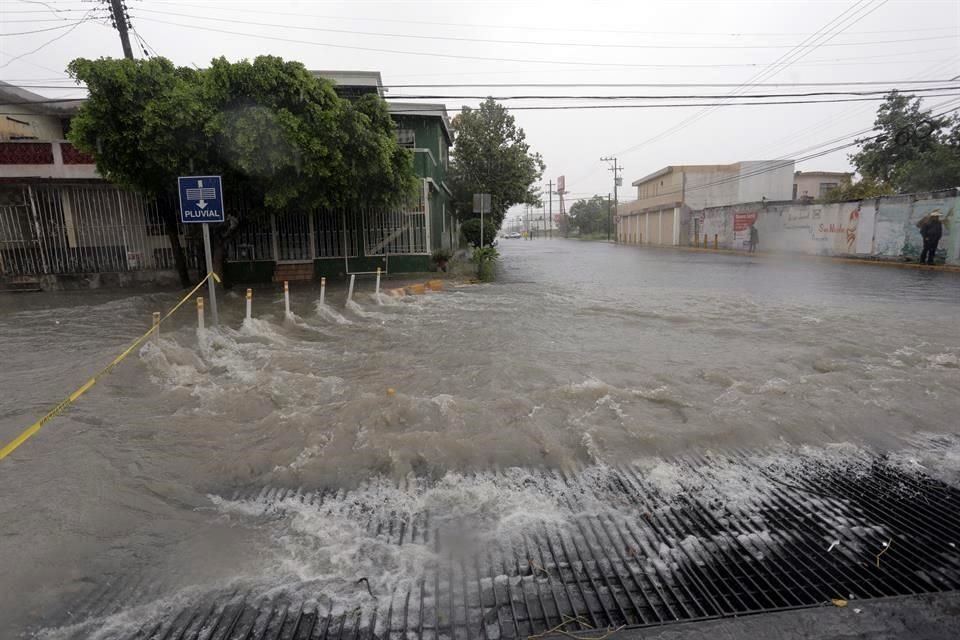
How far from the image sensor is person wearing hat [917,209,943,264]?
17469 mm

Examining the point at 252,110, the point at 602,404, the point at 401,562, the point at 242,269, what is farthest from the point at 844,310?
the point at 242,269

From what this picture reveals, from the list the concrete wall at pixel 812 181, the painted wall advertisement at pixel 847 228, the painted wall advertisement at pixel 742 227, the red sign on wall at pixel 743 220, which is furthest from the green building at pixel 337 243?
the concrete wall at pixel 812 181

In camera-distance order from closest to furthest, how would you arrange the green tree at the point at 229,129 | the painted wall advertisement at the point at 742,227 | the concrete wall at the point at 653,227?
the green tree at the point at 229,129 < the painted wall advertisement at the point at 742,227 < the concrete wall at the point at 653,227

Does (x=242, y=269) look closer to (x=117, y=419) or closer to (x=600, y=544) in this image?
(x=117, y=419)

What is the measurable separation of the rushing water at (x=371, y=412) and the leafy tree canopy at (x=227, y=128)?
3.28 meters

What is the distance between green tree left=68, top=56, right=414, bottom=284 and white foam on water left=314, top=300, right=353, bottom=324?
286 cm

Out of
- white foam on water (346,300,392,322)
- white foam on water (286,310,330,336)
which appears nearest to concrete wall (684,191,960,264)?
white foam on water (346,300,392,322)

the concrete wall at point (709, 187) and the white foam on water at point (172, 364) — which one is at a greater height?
A: the concrete wall at point (709, 187)

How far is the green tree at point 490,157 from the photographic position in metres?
27.8

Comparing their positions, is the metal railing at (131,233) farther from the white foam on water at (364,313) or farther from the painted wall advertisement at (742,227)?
the painted wall advertisement at (742,227)

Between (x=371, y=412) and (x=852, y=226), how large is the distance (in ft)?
77.0

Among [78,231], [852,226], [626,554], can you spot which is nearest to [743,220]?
[852,226]

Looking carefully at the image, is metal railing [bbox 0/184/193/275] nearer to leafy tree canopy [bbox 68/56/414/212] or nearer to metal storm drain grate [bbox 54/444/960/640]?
leafy tree canopy [bbox 68/56/414/212]

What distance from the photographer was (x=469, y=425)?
4.92m
